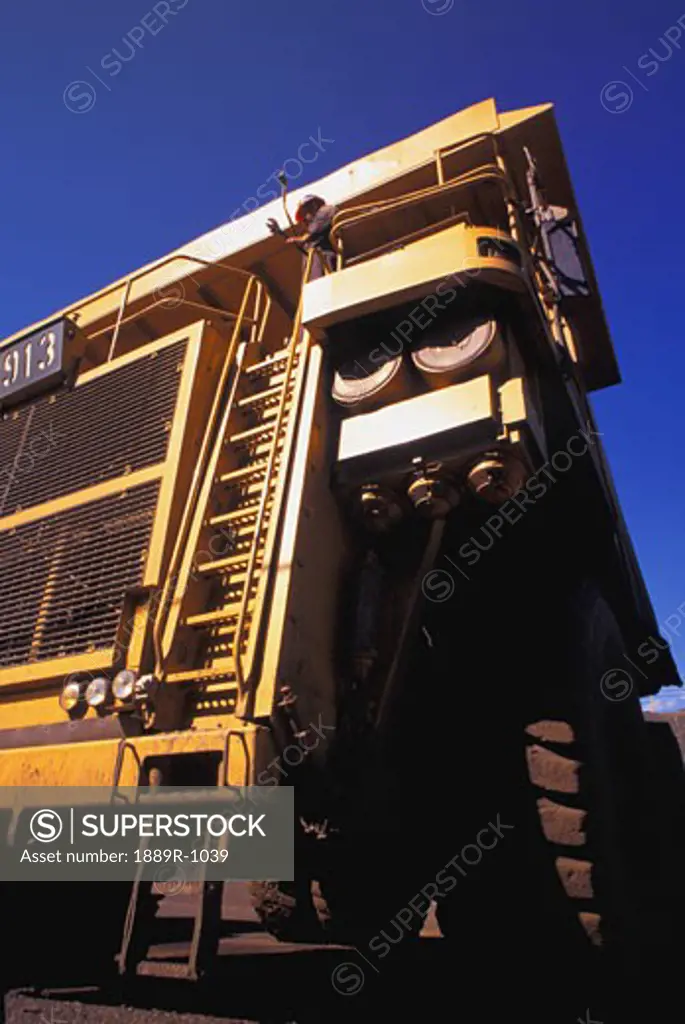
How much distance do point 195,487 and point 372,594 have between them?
3.14 feet

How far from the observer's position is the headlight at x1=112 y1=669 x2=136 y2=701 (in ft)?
8.26

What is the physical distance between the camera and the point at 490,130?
3.70 metres

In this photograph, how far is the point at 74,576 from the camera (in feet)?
10.7

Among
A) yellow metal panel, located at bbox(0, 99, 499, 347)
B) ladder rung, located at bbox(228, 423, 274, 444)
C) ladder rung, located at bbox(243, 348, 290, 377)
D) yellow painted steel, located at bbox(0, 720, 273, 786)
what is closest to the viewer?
yellow painted steel, located at bbox(0, 720, 273, 786)

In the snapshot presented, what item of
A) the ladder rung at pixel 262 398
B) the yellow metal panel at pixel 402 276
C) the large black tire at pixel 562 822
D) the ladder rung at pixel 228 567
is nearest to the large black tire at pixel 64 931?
the ladder rung at pixel 228 567

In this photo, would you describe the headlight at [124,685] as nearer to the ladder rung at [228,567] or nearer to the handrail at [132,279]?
the ladder rung at [228,567]

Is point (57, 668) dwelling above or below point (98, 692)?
above

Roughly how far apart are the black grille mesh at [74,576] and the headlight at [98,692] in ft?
0.87

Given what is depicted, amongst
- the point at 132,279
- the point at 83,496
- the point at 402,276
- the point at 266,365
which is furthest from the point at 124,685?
the point at 132,279

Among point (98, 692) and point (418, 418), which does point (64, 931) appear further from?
point (418, 418)

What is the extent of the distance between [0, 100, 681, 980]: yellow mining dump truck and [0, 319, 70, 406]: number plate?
0.45 meters

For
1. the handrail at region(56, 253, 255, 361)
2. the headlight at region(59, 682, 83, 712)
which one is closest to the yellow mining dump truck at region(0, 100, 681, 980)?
the headlight at region(59, 682, 83, 712)

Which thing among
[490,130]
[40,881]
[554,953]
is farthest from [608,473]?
[40,881]

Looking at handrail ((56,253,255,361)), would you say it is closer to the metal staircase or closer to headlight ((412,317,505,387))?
the metal staircase
